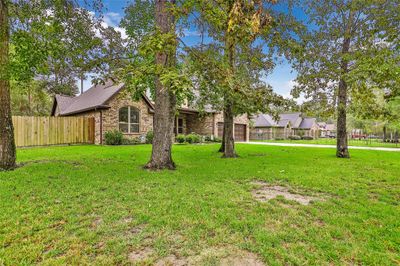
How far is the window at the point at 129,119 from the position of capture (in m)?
17.4

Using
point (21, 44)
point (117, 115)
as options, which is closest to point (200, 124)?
point (117, 115)

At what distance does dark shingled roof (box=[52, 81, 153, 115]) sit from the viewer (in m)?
16.3

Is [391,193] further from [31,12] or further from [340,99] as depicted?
[31,12]

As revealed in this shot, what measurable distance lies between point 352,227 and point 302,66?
1063 centimetres

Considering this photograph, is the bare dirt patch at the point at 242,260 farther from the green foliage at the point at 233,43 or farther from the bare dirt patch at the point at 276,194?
the green foliage at the point at 233,43

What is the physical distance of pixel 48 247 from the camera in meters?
2.49

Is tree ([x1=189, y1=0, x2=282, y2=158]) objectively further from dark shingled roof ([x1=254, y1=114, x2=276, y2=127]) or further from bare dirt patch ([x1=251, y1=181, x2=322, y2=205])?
dark shingled roof ([x1=254, y1=114, x2=276, y2=127])

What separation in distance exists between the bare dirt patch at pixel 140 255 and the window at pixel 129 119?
52.0ft

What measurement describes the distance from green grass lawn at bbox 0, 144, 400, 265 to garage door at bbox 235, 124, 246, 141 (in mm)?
20588

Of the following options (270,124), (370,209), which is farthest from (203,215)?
(270,124)

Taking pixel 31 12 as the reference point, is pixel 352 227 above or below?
below

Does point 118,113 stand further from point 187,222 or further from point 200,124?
point 187,222

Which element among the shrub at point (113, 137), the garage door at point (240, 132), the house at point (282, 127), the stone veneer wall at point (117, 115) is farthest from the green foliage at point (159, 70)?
the house at point (282, 127)

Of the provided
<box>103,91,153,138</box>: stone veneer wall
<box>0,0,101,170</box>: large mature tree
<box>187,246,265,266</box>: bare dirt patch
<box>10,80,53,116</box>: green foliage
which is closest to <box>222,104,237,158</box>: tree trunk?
<box>0,0,101,170</box>: large mature tree
